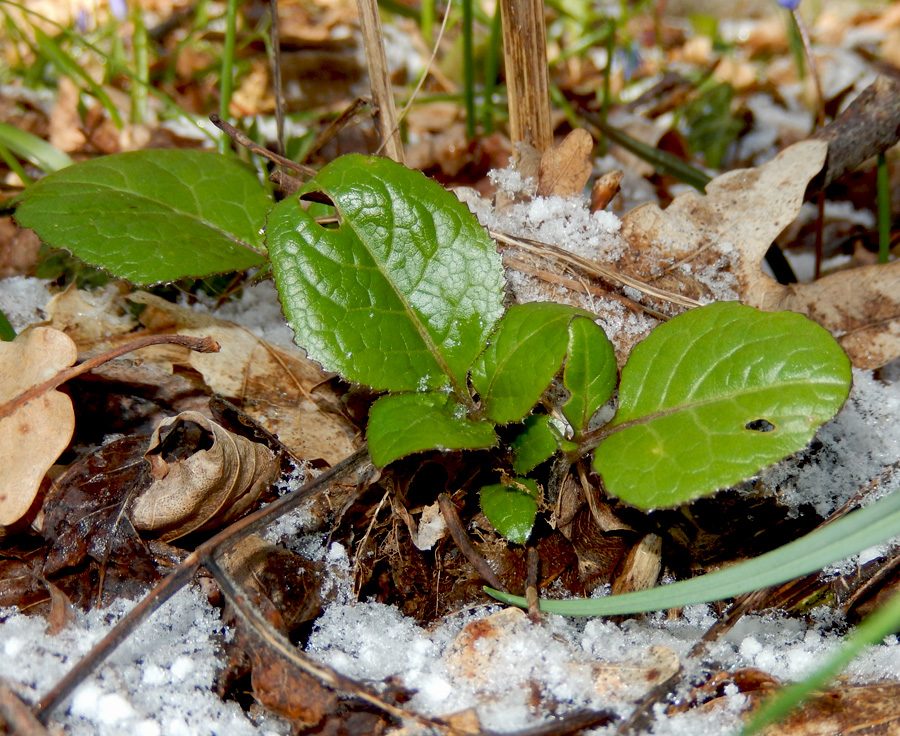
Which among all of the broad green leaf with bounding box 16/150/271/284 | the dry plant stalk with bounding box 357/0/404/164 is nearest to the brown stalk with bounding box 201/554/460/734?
the broad green leaf with bounding box 16/150/271/284

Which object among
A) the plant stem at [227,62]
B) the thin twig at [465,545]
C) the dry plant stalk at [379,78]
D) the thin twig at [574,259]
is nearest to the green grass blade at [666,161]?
the thin twig at [574,259]

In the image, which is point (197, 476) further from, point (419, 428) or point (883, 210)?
point (883, 210)

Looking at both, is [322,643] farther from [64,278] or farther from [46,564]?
[64,278]

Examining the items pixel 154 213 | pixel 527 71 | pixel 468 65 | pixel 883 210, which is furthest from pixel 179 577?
pixel 883 210

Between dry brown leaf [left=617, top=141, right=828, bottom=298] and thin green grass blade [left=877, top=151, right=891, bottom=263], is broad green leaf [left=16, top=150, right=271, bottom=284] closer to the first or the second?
dry brown leaf [left=617, top=141, right=828, bottom=298]

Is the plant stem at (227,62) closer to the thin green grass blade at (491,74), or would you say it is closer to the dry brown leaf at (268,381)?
the dry brown leaf at (268,381)

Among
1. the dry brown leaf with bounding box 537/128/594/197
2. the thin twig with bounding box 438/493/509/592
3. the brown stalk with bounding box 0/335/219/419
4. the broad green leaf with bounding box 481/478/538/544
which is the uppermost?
the dry brown leaf with bounding box 537/128/594/197

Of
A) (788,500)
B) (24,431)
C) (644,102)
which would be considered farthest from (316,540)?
(644,102)
